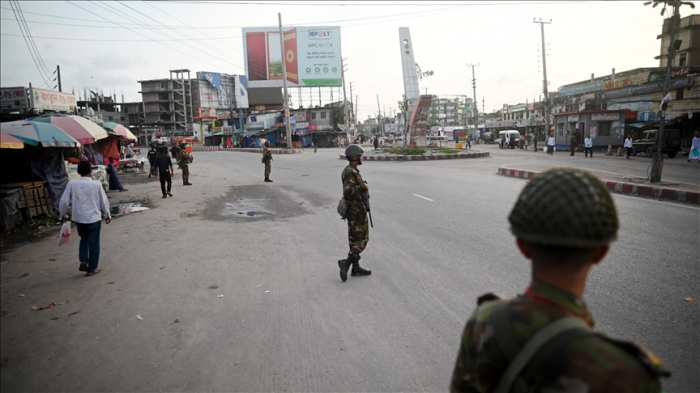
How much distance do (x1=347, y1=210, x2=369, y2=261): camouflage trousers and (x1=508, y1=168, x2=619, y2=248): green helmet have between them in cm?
429

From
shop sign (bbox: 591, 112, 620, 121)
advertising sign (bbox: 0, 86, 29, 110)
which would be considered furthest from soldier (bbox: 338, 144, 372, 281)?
shop sign (bbox: 591, 112, 620, 121)

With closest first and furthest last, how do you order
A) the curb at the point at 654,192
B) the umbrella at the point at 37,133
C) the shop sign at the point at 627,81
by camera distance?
1. the umbrella at the point at 37,133
2. the curb at the point at 654,192
3. the shop sign at the point at 627,81

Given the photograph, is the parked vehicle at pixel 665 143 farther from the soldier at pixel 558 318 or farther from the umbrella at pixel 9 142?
the soldier at pixel 558 318

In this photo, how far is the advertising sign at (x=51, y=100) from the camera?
15.6 m

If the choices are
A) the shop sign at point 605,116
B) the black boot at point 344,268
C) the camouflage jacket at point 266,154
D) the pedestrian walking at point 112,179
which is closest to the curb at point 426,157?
the shop sign at point 605,116

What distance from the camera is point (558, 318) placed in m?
1.16

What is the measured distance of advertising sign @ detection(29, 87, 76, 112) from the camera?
51.2 ft

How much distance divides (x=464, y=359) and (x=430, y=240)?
5889 millimetres

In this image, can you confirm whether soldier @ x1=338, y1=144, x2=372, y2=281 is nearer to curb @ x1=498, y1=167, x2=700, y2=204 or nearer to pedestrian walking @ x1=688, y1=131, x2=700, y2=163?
curb @ x1=498, y1=167, x2=700, y2=204

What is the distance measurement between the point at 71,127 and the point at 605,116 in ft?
116

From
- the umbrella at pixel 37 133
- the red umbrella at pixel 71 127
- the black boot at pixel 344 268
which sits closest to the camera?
the black boot at pixel 344 268

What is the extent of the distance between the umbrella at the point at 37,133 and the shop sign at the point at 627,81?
4027 cm

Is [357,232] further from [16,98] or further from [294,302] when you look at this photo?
[16,98]

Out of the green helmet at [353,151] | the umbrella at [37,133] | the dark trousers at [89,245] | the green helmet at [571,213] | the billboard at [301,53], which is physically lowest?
the dark trousers at [89,245]
